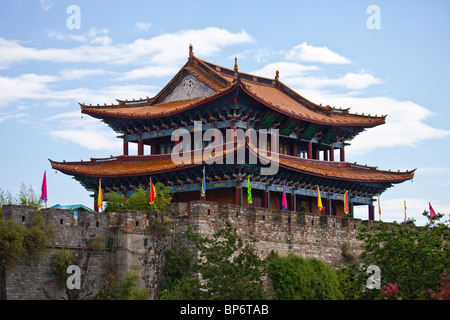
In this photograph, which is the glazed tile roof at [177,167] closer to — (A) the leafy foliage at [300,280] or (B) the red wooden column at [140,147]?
(B) the red wooden column at [140,147]

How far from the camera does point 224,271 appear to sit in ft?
139

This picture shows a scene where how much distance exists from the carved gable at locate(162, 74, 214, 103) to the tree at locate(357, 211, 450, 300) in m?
18.8

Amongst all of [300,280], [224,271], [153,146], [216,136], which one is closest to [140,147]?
[153,146]

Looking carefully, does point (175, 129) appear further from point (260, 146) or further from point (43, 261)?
point (43, 261)

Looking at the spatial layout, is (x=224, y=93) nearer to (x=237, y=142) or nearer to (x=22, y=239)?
(x=237, y=142)

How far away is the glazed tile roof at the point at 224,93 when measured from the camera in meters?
60.8

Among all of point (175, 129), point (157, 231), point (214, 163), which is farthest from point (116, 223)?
point (175, 129)

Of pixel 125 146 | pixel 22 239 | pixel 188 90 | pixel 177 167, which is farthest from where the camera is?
pixel 125 146

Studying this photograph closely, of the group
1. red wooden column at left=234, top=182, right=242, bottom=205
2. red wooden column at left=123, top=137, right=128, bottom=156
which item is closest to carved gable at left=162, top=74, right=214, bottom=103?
red wooden column at left=123, top=137, right=128, bottom=156

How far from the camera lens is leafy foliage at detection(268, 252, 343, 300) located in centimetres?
4734

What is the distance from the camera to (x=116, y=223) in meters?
45.2

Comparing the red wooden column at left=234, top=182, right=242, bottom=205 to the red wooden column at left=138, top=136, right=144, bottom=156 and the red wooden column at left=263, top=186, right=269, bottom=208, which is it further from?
the red wooden column at left=138, top=136, right=144, bottom=156

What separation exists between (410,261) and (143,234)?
39.3ft
